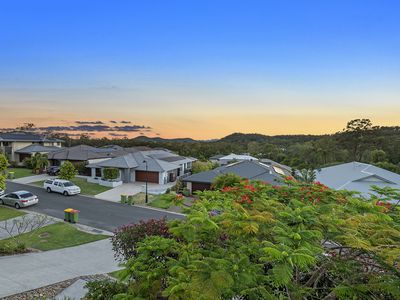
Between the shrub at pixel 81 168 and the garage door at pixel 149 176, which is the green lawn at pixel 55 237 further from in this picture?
the shrub at pixel 81 168

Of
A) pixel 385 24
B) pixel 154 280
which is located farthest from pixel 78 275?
pixel 385 24

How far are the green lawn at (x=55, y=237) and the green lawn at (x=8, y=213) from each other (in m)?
4.61

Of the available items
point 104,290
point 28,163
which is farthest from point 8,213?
point 28,163

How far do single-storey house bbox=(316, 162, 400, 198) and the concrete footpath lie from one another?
2192 cm

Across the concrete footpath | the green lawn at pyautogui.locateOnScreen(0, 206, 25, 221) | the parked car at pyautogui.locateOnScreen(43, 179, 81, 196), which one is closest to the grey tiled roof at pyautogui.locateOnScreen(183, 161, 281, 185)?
the parked car at pyautogui.locateOnScreen(43, 179, 81, 196)

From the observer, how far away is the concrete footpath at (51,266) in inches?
416

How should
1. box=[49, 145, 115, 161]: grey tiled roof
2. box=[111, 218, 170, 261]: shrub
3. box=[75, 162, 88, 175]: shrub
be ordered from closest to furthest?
1. box=[111, 218, 170, 261]: shrub
2. box=[75, 162, 88, 175]: shrub
3. box=[49, 145, 115, 161]: grey tiled roof

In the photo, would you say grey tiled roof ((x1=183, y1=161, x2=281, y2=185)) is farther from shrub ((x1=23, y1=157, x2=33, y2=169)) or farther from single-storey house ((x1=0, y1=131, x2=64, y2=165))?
single-storey house ((x1=0, y1=131, x2=64, y2=165))

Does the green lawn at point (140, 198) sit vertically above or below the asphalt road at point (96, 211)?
below

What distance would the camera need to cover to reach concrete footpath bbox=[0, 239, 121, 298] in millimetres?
10562

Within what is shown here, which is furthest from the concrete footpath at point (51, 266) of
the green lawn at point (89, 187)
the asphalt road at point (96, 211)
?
the green lawn at point (89, 187)

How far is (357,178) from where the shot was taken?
28.2 meters

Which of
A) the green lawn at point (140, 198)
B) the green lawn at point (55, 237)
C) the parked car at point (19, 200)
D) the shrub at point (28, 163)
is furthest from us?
the shrub at point (28, 163)

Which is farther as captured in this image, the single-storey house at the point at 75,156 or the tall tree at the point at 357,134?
the tall tree at the point at 357,134
